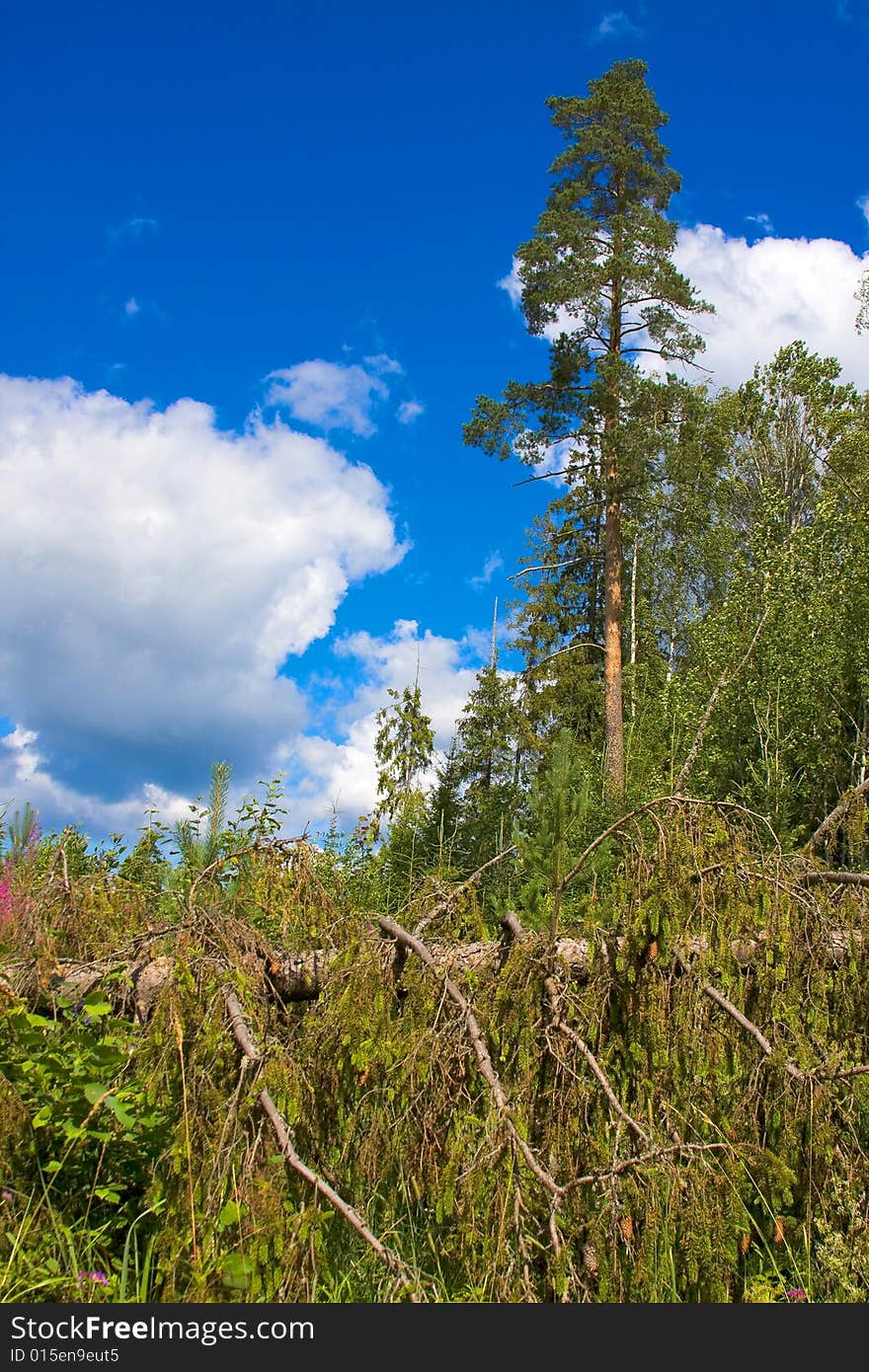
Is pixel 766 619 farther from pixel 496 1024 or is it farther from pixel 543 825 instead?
pixel 496 1024

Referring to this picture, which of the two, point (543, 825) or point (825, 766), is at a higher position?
point (825, 766)

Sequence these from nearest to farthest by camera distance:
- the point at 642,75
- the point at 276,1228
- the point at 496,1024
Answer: the point at 276,1228, the point at 496,1024, the point at 642,75

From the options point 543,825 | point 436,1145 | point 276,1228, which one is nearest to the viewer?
point 276,1228

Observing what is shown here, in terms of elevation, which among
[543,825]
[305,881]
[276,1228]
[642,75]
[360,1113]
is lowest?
[276,1228]

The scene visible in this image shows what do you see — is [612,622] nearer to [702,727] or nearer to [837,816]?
[702,727]

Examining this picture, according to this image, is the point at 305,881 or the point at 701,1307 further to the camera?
the point at 305,881

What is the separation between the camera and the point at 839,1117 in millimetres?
2959

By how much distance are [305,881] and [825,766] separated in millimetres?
9208


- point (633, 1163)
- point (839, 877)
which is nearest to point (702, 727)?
point (839, 877)

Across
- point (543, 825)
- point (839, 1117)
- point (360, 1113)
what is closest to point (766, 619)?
point (543, 825)

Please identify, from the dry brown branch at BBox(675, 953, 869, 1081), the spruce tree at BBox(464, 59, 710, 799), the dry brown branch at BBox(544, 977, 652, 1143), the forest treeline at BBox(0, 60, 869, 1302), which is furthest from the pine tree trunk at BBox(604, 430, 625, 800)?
the dry brown branch at BBox(544, 977, 652, 1143)

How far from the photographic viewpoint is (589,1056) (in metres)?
2.52

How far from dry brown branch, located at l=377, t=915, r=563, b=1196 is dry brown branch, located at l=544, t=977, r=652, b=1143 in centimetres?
22

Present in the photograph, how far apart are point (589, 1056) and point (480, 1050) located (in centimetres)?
29
